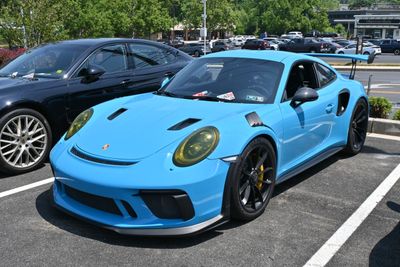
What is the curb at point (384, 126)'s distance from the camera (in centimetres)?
705

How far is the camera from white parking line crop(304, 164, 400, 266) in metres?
3.27

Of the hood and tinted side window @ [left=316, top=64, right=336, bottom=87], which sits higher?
tinted side window @ [left=316, top=64, right=336, bottom=87]

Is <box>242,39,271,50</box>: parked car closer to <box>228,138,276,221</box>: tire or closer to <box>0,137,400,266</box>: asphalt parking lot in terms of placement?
<box>0,137,400,266</box>: asphalt parking lot

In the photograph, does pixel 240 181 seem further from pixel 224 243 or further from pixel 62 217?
pixel 62 217

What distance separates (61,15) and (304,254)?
609 inches

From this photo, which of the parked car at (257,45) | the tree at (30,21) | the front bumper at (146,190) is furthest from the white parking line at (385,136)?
the parked car at (257,45)

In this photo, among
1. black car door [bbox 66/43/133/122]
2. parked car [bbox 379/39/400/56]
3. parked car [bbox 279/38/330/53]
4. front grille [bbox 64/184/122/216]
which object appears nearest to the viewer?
front grille [bbox 64/184/122/216]

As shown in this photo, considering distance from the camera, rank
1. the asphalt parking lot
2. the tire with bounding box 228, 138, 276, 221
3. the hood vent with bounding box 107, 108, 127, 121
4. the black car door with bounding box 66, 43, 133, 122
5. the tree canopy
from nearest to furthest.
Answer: the asphalt parking lot
the tire with bounding box 228, 138, 276, 221
the hood vent with bounding box 107, 108, 127, 121
the black car door with bounding box 66, 43, 133, 122
the tree canopy

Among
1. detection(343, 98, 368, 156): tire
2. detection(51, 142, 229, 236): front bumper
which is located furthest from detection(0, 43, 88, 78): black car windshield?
detection(343, 98, 368, 156): tire

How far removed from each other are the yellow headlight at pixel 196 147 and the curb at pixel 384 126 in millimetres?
4442

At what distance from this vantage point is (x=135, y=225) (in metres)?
3.26

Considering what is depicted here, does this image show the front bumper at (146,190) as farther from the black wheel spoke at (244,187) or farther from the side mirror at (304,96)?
the side mirror at (304,96)

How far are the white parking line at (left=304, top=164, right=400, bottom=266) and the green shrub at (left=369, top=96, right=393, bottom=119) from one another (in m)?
2.78

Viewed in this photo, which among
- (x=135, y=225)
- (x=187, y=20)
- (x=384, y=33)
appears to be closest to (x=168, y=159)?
(x=135, y=225)
